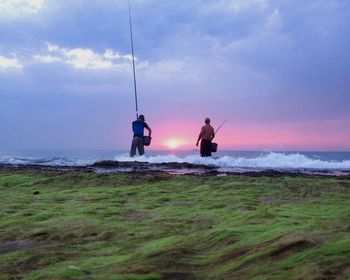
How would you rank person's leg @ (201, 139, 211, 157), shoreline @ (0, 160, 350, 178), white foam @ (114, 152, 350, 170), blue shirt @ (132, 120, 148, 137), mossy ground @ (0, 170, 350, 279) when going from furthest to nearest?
blue shirt @ (132, 120, 148, 137) → person's leg @ (201, 139, 211, 157) → white foam @ (114, 152, 350, 170) → shoreline @ (0, 160, 350, 178) → mossy ground @ (0, 170, 350, 279)

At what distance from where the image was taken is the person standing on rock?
→ 18688 mm

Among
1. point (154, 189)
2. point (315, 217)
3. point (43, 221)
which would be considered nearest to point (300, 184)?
point (154, 189)

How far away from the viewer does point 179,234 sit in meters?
4.57

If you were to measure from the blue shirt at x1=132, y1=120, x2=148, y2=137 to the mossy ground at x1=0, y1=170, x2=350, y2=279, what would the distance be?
1161cm

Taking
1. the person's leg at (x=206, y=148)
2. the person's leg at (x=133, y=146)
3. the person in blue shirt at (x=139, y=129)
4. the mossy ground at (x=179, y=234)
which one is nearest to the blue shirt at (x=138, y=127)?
the person in blue shirt at (x=139, y=129)

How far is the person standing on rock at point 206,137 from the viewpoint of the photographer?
1869 centimetres

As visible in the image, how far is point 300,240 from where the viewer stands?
3.62 m

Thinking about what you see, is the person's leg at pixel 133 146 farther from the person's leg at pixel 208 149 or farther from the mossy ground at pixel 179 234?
the mossy ground at pixel 179 234

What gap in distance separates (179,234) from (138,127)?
1554 cm

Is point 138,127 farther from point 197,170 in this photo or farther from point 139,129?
point 197,170

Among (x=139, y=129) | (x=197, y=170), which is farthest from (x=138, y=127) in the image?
(x=197, y=170)

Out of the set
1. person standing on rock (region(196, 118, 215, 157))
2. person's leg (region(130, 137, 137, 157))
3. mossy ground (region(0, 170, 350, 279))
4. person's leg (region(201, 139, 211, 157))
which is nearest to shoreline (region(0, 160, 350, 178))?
person standing on rock (region(196, 118, 215, 157))

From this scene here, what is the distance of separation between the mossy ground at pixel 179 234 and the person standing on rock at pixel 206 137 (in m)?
10.3

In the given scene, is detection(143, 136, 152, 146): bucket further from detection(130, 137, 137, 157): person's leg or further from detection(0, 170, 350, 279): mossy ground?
detection(0, 170, 350, 279): mossy ground
